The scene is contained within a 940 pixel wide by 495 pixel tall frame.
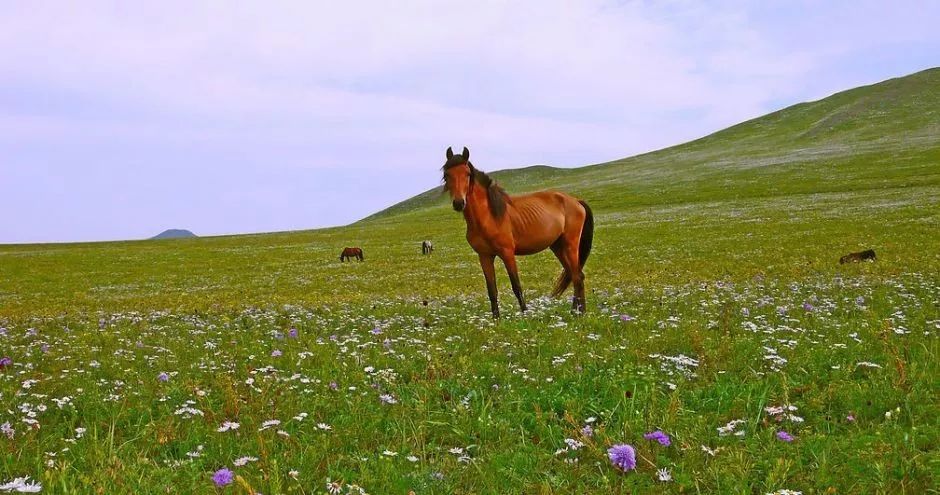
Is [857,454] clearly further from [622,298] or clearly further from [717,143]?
[717,143]

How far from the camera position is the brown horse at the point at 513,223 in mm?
12391

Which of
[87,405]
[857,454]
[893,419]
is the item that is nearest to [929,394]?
[893,419]

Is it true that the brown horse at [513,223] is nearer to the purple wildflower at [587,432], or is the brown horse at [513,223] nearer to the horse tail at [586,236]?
the horse tail at [586,236]

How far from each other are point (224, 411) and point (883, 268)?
73.2 feet

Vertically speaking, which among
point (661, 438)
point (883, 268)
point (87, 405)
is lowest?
point (883, 268)

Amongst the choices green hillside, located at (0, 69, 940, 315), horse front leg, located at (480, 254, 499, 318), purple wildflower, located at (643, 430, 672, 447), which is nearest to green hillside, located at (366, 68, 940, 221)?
green hillside, located at (0, 69, 940, 315)

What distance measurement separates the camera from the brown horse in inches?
488

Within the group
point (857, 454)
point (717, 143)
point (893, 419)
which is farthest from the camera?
point (717, 143)

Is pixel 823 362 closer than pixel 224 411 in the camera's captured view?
No

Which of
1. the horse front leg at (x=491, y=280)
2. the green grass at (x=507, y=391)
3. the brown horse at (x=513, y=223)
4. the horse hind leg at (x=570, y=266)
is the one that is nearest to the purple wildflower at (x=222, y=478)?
the green grass at (x=507, y=391)

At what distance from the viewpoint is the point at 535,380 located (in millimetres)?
7020

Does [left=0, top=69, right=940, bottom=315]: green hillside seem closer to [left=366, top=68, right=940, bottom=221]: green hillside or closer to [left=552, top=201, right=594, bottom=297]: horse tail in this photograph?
[left=366, top=68, right=940, bottom=221]: green hillside

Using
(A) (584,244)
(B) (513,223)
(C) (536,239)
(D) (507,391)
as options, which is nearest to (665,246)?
(A) (584,244)

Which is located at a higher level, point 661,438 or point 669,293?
point 661,438
